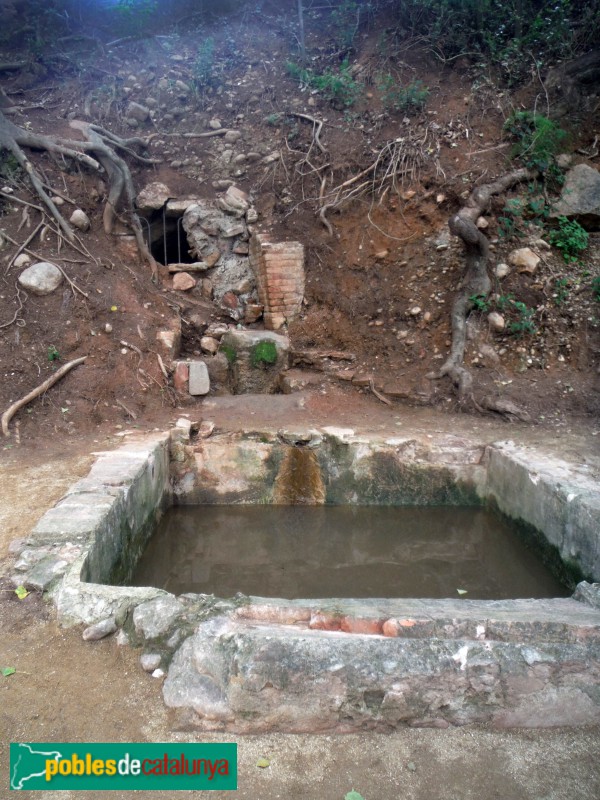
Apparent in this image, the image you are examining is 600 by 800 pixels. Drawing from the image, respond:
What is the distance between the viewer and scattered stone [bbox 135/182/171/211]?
28.0ft

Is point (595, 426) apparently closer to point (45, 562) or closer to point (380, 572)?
point (380, 572)

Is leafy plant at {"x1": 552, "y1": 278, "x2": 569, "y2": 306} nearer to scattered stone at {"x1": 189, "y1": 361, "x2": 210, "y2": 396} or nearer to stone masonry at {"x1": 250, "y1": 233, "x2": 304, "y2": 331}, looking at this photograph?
stone masonry at {"x1": 250, "y1": 233, "x2": 304, "y2": 331}

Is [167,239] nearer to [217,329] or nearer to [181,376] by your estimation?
[217,329]

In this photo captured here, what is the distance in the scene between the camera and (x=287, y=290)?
809 cm

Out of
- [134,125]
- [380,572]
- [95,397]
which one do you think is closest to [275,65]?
[134,125]

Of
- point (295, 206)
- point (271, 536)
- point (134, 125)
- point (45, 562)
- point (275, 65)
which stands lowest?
point (271, 536)

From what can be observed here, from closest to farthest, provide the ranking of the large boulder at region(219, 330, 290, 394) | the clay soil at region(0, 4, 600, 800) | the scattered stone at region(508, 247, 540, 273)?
the clay soil at region(0, 4, 600, 800) < the scattered stone at region(508, 247, 540, 273) < the large boulder at region(219, 330, 290, 394)

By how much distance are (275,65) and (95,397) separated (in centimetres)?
782

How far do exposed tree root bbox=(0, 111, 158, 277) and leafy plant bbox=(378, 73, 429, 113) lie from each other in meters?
4.40

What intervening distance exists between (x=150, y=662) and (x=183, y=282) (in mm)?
6927

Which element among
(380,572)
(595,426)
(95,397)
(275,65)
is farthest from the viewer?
(275,65)

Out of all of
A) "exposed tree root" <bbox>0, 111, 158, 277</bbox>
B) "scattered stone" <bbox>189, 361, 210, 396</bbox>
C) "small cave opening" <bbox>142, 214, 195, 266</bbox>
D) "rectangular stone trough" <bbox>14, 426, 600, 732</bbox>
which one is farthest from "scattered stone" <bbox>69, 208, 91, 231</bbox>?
"rectangular stone trough" <bbox>14, 426, 600, 732</bbox>

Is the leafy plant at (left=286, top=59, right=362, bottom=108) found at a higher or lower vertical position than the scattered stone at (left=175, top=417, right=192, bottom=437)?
higher

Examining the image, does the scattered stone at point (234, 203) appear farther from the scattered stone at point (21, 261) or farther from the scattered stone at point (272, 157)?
the scattered stone at point (21, 261)
